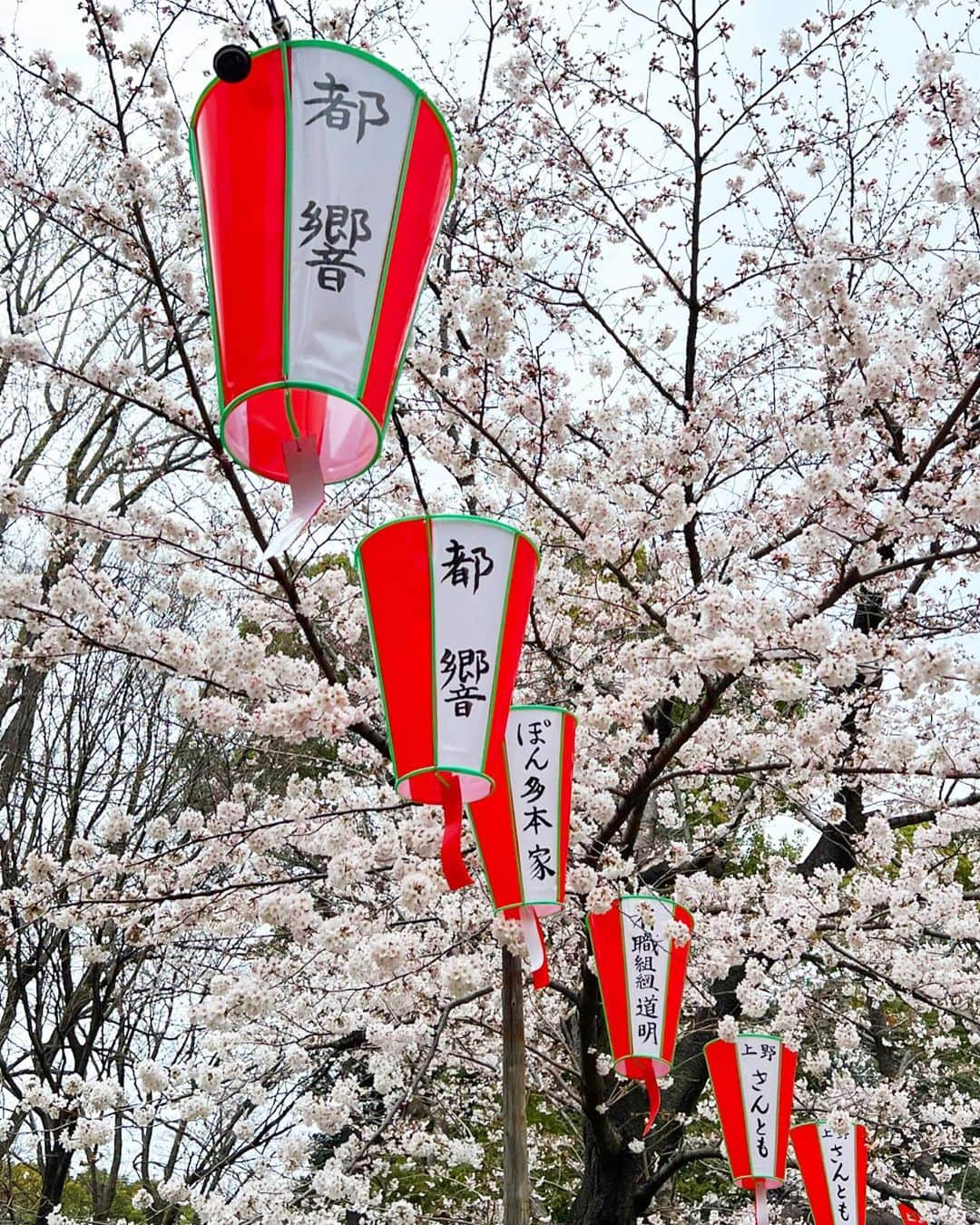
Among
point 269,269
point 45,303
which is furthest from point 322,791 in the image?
point 45,303

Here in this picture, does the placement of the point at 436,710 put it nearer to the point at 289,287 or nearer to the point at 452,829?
the point at 452,829

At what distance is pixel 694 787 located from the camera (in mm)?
6762

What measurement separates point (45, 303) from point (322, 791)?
15.2ft

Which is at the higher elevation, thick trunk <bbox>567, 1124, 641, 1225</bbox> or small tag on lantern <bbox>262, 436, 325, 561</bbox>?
small tag on lantern <bbox>262, 436, 325, 561</bbox>

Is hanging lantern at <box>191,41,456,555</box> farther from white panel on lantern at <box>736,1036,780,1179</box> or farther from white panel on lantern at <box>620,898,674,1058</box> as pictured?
white panel on lantern at <box>736,1036,780,1179</box>

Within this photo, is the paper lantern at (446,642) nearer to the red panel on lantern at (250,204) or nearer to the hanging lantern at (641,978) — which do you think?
the red panel on lantern at (250,204)

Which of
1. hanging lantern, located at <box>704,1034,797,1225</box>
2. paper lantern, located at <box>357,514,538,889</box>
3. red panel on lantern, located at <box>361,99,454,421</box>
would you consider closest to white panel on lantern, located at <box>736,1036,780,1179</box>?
hanging lantern, located at <box>704,1034,797,1225</box>

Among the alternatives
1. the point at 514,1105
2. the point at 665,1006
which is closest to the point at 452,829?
the point at 514,1105

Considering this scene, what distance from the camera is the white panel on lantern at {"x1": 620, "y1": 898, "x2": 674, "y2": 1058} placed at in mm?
3795

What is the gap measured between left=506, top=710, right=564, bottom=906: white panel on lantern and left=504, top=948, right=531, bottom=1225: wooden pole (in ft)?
0.97

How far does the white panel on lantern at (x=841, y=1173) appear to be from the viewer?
4.71m

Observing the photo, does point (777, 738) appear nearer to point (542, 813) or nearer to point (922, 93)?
point (542, 813)

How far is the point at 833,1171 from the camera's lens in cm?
477

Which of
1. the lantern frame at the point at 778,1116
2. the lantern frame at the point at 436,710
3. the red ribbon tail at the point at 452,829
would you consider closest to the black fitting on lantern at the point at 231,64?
the lantern frame at the point at 436,710
